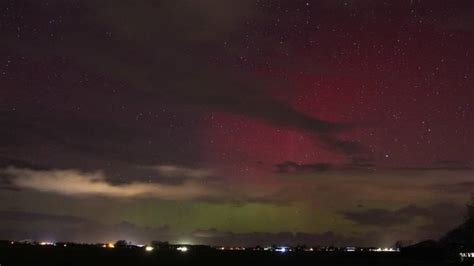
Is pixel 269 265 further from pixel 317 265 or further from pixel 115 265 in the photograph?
pixel 115 265

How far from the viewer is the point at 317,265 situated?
627ft

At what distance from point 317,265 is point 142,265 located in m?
56.5

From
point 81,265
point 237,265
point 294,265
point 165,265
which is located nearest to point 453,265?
point 294,265

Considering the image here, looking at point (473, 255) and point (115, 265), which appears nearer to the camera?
point (115, 265)

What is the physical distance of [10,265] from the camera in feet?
437

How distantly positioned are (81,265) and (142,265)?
69.7ft

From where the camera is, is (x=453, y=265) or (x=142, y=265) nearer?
(x=453, y=265)

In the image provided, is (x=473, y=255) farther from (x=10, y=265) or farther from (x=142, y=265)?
(x=10, y=265)

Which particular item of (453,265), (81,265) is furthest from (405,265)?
(81,265)

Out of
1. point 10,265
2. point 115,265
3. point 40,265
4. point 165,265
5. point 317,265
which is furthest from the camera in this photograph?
point 317,265

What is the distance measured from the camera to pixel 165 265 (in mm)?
179250

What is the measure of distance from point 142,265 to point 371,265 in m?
71.5

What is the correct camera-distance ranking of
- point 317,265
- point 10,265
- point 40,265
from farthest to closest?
1. point 317,265
2. point 40,265
3. point 10,265

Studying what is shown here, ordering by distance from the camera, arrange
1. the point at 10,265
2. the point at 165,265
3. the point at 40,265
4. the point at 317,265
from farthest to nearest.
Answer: the point at 317,265 → the point at 165,265 → the point at 40,265 → the point at 10,265
